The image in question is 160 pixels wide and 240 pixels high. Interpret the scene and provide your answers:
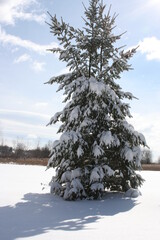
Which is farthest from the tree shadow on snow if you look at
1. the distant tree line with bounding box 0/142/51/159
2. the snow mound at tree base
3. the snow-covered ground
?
the distant tree line with bounding box 0/142/51/159

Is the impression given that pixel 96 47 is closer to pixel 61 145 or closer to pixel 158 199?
pixel 61 145

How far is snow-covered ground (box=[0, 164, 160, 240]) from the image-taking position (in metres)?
5.20

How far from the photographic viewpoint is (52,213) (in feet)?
23.4

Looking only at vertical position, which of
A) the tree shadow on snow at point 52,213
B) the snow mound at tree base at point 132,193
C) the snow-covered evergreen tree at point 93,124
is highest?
the snow-covered evergreen tree at point 93,124

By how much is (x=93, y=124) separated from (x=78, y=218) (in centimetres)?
400

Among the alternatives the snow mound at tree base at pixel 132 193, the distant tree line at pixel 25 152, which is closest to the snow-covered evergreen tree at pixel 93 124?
the snow mound at tree base at pixel 132 193

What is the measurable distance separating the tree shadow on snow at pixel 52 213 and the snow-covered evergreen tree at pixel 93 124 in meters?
0.62

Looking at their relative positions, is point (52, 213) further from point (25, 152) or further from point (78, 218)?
point (25, 152)

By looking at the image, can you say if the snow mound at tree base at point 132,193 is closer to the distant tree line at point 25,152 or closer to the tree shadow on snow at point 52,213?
the tree shadow on snow at point 52,213

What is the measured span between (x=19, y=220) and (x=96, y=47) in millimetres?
7179

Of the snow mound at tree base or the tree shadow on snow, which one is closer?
the tree shadow on snow

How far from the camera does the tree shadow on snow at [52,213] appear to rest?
554 cm

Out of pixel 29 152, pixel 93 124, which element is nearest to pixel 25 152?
pixel 29 152

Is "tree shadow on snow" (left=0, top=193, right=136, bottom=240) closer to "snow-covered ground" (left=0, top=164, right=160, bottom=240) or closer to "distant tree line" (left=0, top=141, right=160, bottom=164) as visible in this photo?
"snow-covered ground" (left=0, top=164, right=160, bottom=240)
